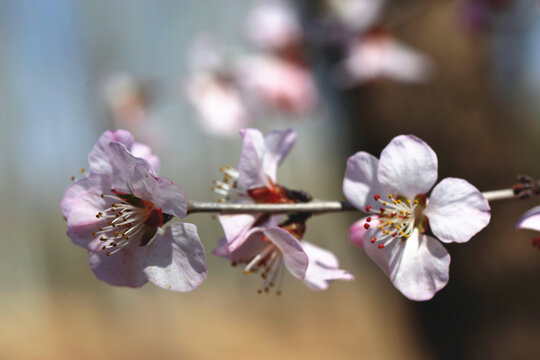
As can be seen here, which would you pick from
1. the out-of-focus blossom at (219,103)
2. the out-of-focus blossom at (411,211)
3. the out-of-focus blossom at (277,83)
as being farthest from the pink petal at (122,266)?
the out-of-focus blossom at (219,103)

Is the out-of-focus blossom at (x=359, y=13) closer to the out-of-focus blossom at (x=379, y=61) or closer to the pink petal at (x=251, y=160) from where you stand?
the out-of-focus blossom at (x=379, y=61)

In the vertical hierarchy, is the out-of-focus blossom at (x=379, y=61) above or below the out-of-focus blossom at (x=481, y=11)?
below

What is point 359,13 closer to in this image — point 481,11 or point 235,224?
point 481,11

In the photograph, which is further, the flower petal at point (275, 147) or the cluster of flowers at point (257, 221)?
the flower petal at point (275, 147)

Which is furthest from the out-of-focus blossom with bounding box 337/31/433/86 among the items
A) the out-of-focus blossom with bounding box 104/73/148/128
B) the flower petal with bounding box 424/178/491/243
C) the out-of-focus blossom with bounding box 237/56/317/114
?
the flower petal with bounding box 424/178/491/243

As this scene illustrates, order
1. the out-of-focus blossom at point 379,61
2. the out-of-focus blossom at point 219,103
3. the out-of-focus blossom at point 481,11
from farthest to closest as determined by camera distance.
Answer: the out-of-focus blossom at point 219,103
the out-of-focus blossom at point 379,61
the out-of-focus blossom at point 481,11

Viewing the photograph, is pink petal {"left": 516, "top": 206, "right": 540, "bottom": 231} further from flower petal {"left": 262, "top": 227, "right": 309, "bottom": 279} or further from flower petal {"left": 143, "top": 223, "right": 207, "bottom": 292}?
flower petal {"left": 143, "top": 223, "right": 207, "bottom": 292}

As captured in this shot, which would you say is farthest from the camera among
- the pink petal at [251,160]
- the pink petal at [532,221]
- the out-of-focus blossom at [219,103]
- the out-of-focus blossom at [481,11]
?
the out-of-focus blossom at [219,103]
